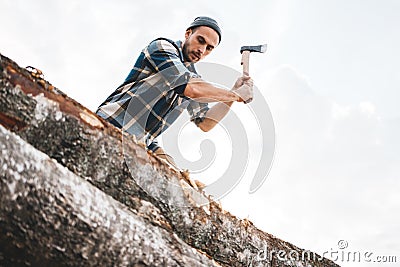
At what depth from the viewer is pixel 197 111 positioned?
4.00m

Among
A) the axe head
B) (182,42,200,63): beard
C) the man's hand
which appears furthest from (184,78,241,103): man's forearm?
the axe head

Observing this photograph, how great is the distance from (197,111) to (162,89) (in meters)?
0.74

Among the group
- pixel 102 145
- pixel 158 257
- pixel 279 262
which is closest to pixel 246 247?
pixel 279 262

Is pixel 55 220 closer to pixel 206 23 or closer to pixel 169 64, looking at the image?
pixel 169 64

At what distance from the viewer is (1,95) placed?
1605 mm

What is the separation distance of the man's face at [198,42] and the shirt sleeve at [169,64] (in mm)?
289

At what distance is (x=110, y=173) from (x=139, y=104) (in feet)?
4.76

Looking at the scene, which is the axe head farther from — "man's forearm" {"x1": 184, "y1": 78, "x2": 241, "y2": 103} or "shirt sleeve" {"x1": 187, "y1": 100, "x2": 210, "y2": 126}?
"man's forearm" {"x1": 184, "y1": 78, "x2": 241, "y2": 103}

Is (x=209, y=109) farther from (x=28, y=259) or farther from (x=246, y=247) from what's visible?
(x=28, y=259)

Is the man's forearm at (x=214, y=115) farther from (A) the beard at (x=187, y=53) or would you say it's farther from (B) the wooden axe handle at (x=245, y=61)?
(A) the beard at (x=187, y=53)

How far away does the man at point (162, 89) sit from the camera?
3174 mm

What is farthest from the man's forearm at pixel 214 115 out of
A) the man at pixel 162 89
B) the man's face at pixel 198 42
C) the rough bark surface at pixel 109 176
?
the rough bark surface at pixel 109 176

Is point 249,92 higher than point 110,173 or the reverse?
higher

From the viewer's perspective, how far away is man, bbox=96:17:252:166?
125 inches
